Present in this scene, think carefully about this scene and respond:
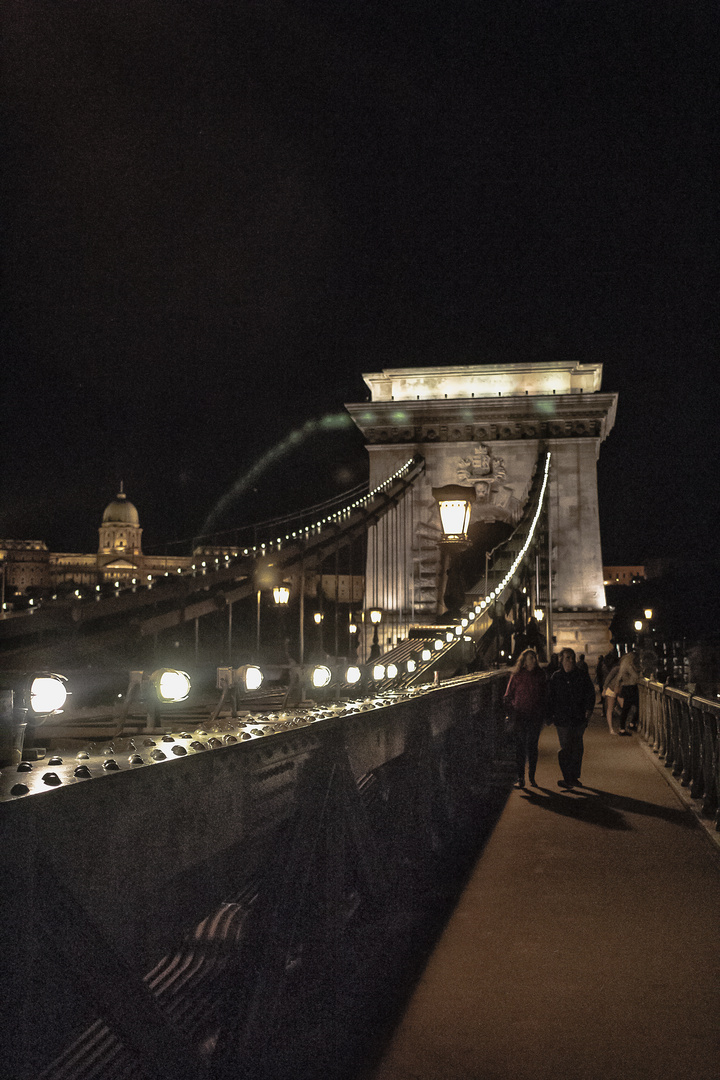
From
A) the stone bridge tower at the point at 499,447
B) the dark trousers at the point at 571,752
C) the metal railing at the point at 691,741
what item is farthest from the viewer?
the stone bridge tower at the point at 499,447

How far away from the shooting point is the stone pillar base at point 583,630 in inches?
1079

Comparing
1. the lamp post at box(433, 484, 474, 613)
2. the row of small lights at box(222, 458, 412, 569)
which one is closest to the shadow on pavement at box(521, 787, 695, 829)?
the lamp post at box(433, 484, 474, 613)

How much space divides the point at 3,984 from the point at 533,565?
2702 centimetres

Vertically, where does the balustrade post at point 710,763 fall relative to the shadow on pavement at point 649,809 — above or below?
above

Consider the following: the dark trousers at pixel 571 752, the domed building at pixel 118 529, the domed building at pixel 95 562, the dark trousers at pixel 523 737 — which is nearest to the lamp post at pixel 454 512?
the dark trousers at pixel 523 737

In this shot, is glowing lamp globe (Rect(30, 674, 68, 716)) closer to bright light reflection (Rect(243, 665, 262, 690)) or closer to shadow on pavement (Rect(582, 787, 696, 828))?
bright light reflection (Rect(243, 665, 262, 690))

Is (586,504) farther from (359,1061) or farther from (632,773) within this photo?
(359,1061)

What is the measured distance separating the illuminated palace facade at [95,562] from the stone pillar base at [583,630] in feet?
168

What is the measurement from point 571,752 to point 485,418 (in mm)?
21452

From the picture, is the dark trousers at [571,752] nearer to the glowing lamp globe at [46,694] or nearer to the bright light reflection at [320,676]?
the bright light reflection at [320,676]

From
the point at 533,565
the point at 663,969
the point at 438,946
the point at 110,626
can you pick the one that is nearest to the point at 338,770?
the point at 438,946

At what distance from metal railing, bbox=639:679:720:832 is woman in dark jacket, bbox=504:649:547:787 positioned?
1.41 meters

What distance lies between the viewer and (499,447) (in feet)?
99.2

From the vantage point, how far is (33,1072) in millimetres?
1791
